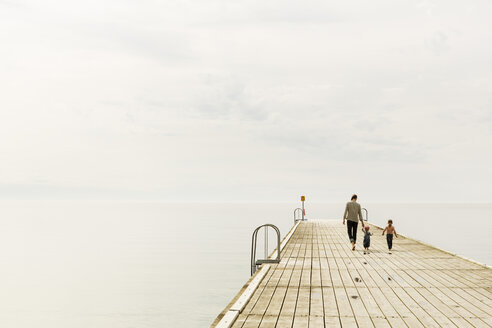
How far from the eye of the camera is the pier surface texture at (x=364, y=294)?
686cm

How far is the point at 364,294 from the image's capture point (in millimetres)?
8766

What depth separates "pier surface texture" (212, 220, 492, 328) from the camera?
6.86 meters

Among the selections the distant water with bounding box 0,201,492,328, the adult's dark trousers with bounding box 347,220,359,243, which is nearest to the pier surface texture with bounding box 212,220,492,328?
the adult's dark trousers with bounding box 347,220,359,243

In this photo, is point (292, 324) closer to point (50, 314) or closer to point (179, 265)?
point (50, 314)

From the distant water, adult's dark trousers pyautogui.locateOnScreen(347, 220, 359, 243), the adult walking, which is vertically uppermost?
the adult walking

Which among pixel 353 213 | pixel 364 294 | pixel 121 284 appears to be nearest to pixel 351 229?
pixel 353 213

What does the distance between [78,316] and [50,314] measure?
170 cm

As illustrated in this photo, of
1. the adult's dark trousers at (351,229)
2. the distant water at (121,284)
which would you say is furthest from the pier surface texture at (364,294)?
the distant water at (121,284)

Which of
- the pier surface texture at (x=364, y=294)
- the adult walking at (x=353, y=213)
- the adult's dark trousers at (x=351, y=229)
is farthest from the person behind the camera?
the adult's dark trousers at (x=351, y=229)

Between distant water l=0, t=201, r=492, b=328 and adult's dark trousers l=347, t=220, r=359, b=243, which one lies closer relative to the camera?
adult's dark trousers l=347, t=220, r=359, b=243

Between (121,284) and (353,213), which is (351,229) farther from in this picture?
(121,284)

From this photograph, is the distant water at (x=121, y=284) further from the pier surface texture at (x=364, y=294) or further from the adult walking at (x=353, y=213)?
the pier surface texture at (x=364, y=294)

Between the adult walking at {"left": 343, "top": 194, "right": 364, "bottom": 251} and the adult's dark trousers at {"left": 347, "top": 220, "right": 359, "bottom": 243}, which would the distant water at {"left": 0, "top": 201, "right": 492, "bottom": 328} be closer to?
the adult's dark trousers at {"left": 347, "top": 220, "right": 359, "bottom": 243}

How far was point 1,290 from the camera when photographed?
27.0m
